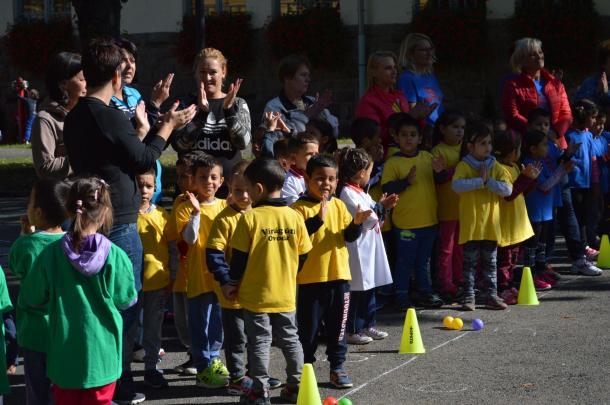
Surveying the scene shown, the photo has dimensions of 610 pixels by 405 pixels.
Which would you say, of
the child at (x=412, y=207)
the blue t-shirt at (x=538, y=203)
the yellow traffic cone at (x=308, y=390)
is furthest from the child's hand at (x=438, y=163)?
the yellow traffic cone at (x=308, y=390)

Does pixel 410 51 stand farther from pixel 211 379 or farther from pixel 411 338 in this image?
pixel 211 379

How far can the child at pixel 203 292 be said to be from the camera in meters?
6.66

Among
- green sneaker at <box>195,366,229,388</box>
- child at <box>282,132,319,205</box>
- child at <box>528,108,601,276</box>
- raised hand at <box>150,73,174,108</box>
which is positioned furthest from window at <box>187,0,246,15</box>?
green sneaker at <box>195,366,229,388</box>

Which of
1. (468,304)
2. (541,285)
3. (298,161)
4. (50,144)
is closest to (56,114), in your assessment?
(50,144)

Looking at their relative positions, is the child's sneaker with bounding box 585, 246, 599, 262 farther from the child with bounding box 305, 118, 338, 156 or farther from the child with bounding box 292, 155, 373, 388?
the child with bounding box 292, 155, 373, 388

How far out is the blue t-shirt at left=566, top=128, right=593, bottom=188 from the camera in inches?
400

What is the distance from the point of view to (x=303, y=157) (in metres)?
7.44

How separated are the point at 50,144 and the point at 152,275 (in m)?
0.98

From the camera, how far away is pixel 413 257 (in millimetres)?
8688

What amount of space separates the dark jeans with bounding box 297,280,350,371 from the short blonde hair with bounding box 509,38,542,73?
424 cm

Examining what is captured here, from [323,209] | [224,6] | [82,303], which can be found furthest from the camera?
[224,6]

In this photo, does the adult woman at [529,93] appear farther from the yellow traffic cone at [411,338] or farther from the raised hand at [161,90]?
the raised hand at [161,90]

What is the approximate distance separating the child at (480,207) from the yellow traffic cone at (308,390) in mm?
2978

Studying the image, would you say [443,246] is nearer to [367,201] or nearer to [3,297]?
[367,201]
